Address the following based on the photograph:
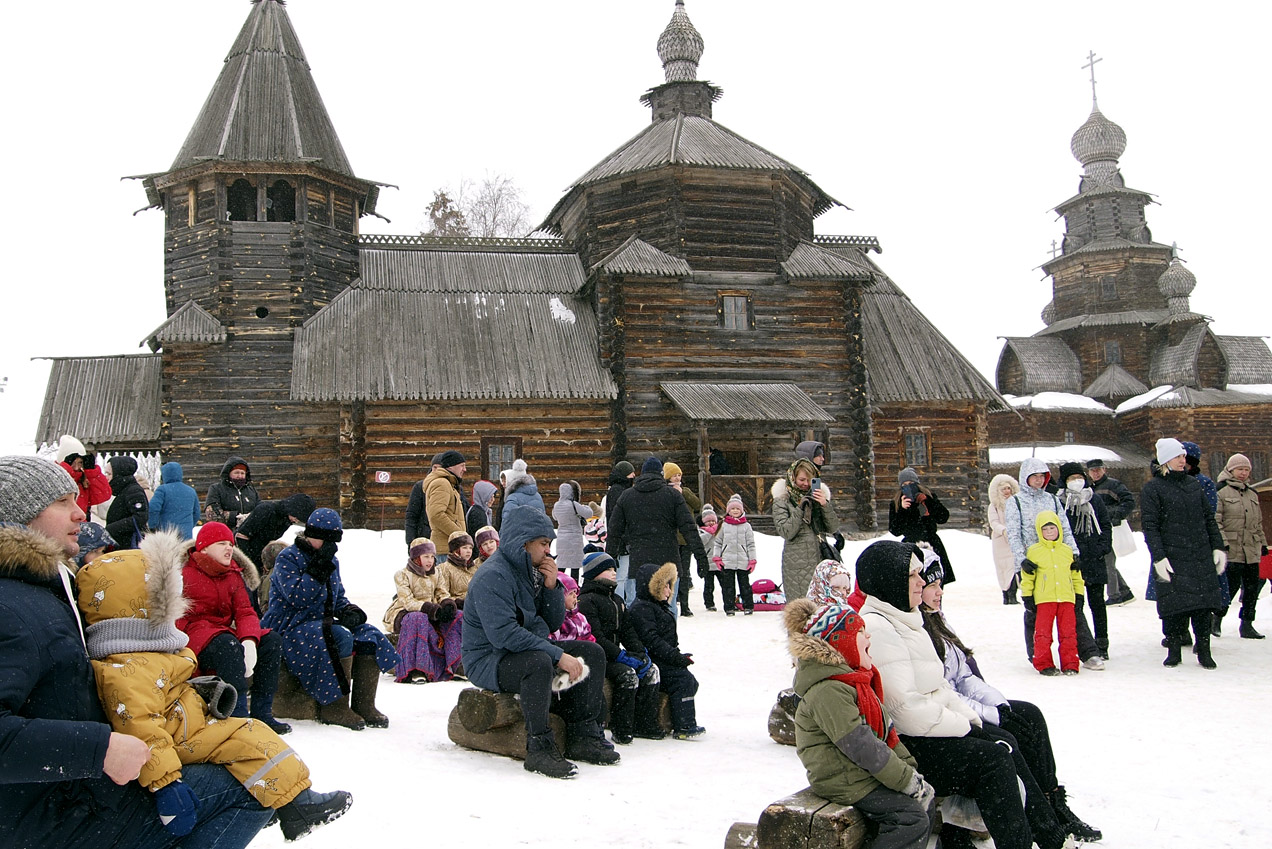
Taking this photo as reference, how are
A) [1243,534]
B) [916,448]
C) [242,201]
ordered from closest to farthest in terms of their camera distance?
[1243,534]
[242,201]
[916,448]

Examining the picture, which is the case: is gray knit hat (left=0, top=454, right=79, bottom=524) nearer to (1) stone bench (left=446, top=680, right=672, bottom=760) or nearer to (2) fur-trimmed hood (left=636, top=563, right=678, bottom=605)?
(1) stone bench (left=446, top=680, right=672, bottom=760)

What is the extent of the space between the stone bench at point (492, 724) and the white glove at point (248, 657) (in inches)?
48.5

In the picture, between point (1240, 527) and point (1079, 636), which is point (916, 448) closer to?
point (1240, 527)

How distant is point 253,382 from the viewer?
21.8m

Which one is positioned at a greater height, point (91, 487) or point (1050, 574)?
point (91, 487)

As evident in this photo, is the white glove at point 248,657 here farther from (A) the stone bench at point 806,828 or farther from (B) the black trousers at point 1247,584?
(B) the black trousers at point 1247,584

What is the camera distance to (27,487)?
9.48ft

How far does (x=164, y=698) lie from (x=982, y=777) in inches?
125

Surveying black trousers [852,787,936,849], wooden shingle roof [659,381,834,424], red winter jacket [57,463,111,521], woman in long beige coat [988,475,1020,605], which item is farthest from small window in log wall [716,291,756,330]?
black trousers [852,787,936,849]

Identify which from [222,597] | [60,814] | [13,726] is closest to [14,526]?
[13,726]

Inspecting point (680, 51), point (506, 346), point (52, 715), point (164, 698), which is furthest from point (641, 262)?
point (52, 715)

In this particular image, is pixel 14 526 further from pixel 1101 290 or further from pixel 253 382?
pixel 1101 290

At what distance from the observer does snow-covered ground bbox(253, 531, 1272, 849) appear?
456 centimetres

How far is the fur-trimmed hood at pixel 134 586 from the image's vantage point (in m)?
Result: 3.05
